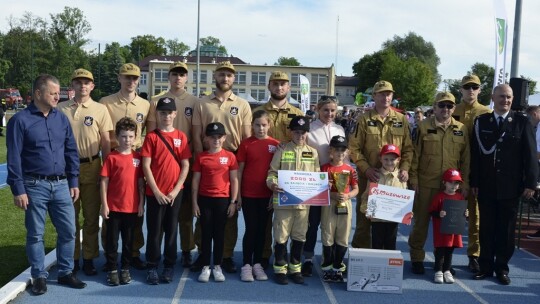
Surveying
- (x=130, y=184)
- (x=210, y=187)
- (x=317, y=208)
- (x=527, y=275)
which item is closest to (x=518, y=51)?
(x=527, y=275)

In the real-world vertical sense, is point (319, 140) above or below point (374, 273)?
above

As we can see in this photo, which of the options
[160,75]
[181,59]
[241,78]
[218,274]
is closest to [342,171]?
[218,274]

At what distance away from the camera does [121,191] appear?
230 inches

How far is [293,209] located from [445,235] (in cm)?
190

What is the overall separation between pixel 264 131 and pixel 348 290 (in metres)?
2.05

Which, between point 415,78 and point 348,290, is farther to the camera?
point 415,78

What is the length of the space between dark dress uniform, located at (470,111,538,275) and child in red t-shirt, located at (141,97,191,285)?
3.56 meters

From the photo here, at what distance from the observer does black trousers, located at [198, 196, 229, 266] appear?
607cm

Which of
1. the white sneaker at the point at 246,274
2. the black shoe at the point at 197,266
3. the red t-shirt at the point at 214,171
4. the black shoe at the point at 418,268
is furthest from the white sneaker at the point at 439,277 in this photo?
the black shoe at the point at 197,266

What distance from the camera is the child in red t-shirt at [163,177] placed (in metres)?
5.87

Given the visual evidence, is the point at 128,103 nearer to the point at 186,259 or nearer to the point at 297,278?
the point at 186,259

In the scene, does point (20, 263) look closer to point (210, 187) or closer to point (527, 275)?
point (210, 187)

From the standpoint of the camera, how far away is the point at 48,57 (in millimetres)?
63188

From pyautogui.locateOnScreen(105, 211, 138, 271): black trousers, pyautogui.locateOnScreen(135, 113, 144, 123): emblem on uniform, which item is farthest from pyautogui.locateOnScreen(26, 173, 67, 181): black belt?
pyautogui.locateOnScreen(135, 113, 144, 123): emblem on uniform
